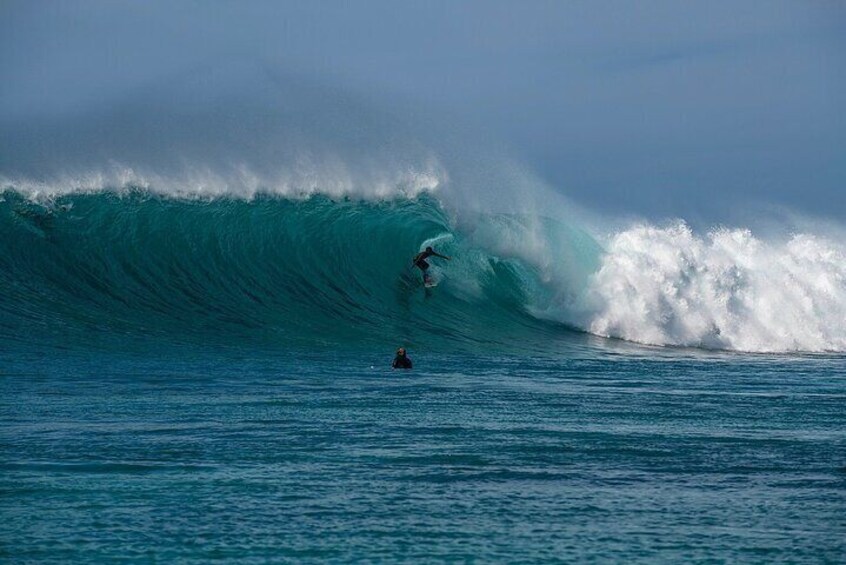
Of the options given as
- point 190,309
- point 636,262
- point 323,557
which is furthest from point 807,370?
point 323,557

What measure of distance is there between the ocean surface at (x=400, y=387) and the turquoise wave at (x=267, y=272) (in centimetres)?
8

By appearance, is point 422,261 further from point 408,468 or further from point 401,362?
point 408,468

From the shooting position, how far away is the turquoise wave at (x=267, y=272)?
66.3 ft

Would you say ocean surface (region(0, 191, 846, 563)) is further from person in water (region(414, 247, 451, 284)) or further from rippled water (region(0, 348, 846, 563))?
person in water (region(414, 247, 451, 284))

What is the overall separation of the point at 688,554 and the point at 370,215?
2095 cm

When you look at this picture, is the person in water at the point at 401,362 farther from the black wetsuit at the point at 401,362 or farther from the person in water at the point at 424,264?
the person in water at the point at 424,264

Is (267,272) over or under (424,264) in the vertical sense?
under

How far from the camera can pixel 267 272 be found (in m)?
23.9

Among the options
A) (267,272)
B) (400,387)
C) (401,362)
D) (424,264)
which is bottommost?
(400,387)

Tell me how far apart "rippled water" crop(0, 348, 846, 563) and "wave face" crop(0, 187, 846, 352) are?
539cm

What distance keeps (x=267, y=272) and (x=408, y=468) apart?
1508 centimetres

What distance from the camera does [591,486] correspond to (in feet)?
28.7

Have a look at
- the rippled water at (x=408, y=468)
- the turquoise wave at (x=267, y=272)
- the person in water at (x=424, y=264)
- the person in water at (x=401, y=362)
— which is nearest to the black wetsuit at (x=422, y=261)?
the person in water at (x=424, y=264)

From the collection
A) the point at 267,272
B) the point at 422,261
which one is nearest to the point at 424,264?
the point at 422,261
